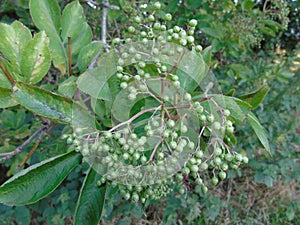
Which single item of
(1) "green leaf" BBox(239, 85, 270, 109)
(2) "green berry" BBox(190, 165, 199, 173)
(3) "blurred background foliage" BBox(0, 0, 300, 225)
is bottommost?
(3) "blurred background foliage" BBox(0, 0, 300, 225)

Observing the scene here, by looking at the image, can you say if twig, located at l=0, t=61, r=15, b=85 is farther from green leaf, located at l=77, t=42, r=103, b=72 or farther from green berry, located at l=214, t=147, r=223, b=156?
green berry, located at l=214, t=147, r=223, b=156

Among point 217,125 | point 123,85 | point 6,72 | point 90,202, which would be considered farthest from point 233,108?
point 6,72

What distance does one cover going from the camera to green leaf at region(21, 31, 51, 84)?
743 mm

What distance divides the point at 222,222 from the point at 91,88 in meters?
1.89

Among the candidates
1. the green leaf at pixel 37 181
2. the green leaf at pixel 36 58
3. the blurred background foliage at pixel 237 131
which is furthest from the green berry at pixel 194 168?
the blurred background foliage at pixel 237 131

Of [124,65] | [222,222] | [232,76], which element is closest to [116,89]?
[124,65]

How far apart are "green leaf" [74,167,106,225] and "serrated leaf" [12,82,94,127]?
13 cm

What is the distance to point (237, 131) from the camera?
86.8 inches

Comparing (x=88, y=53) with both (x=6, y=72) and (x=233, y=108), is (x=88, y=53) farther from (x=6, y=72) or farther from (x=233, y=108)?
(x=233, y=108)

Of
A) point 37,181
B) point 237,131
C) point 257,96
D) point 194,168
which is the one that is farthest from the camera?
point 237,131

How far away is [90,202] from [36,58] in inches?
14.1

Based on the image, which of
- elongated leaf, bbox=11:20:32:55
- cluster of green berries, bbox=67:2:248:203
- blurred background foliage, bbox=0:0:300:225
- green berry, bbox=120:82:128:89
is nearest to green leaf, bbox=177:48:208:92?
cluster of green berries, bbox=67:2:248:203

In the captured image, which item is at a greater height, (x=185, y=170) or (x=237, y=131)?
(x=185, y=170)

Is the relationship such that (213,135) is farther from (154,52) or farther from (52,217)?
(52,217)
